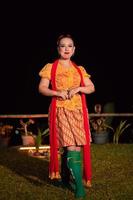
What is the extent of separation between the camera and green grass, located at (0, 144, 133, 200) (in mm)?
5953

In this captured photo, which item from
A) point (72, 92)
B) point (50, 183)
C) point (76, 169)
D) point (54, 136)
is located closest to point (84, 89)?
point (72, 92)

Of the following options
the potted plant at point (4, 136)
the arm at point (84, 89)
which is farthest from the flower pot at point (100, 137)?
the arm at point (84, 89)

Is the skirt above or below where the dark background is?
below

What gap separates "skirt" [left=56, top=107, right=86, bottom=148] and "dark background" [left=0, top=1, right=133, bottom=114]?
7.04 metres

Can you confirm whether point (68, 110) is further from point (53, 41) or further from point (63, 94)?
point (53, 41)

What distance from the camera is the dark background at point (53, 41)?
503 inches

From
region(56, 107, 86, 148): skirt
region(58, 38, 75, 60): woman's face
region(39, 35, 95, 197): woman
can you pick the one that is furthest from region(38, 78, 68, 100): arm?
region(58, 38, 75, 60): woman's face

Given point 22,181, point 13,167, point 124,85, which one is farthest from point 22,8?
point 22,181

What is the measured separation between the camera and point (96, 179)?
6859 mm

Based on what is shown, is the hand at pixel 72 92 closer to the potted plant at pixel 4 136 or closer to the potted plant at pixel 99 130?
the potted plant at pixel 4 136

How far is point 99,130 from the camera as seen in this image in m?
11.8

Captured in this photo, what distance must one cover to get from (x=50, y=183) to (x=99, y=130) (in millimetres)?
5251

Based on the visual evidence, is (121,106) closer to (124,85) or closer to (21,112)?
(124,85)

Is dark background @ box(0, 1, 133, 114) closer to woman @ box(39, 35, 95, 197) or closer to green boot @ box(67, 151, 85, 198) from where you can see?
woman @ box(39, 35, 95, 197)
